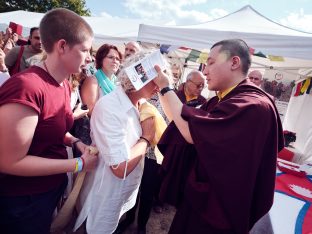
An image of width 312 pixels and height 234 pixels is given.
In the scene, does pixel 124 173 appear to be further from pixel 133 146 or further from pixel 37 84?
pixel 37 84

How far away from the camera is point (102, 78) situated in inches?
97.4

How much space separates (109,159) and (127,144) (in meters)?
0.14

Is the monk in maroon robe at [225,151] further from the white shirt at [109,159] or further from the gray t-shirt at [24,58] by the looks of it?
the gray t-shirt at [24,58]

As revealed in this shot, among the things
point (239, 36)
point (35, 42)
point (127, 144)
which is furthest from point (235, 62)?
point (35, 42)

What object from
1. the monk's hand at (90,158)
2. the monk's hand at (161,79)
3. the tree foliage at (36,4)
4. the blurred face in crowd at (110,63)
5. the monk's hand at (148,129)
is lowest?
the monk's hand at (90,158)

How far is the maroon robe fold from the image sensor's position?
113cm

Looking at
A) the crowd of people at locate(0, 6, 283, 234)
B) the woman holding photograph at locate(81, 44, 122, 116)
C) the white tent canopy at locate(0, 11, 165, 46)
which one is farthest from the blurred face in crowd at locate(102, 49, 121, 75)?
the white tent canopy at locate(0, 11, 165, 46)

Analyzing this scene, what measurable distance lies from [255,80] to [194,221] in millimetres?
3139

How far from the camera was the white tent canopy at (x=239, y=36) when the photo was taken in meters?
2.88

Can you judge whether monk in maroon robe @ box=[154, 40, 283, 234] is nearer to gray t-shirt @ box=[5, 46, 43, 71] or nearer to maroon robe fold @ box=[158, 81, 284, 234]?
maroon robe fold @ box=[158, 81, 284, 234]

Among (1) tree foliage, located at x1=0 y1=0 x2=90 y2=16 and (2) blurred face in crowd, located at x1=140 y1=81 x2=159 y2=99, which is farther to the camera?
(1) tree foliage, located at x1=0 y1=0 x2=90 y2=16

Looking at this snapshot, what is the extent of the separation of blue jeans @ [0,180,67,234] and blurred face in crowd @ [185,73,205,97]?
2644 mm

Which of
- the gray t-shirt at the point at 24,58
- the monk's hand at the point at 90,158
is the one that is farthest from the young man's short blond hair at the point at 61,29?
the gray t-shirt at the point at 24,58

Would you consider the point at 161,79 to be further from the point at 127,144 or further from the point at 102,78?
the point at 102,78
